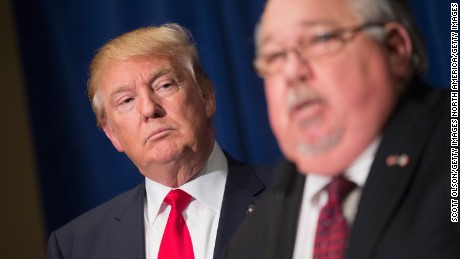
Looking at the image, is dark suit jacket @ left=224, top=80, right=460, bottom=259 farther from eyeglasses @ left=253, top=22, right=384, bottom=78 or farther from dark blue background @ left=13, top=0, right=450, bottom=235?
dark blue background @ left=13, top=0, right=450, bottom=235

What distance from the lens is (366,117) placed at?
0.64 metres

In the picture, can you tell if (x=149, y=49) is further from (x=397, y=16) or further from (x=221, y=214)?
(x=397, y=16)

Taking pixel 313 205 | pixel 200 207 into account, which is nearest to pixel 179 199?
pixel 200 207

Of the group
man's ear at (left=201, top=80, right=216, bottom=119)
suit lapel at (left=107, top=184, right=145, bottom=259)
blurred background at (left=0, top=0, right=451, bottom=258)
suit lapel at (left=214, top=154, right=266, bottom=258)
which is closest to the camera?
suit lapel at (left=214, top=154, right=266, bottom=258)

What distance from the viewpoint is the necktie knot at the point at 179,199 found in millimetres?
1122

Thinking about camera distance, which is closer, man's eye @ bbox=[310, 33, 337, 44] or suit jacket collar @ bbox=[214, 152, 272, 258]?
man's eye @ bbox=[310, 33, 337, 44]

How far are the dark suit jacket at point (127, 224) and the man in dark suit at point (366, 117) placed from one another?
0.36 metres

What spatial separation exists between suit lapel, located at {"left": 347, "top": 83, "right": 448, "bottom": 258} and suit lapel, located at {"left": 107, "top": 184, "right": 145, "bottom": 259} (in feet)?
1.88

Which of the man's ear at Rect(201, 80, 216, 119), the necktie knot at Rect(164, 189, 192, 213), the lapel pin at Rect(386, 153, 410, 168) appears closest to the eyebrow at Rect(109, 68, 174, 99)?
the man's ear at Rect(201, 80, 216, 119)

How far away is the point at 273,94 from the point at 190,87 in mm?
590

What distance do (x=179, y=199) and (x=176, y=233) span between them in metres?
0.06

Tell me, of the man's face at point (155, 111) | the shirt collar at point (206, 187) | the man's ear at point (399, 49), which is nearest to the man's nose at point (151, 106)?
the man's face at point (155, 111)

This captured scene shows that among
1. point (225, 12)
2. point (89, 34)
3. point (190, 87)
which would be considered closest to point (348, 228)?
point (190, 87)

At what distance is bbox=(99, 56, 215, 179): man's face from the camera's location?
44.1 inches
